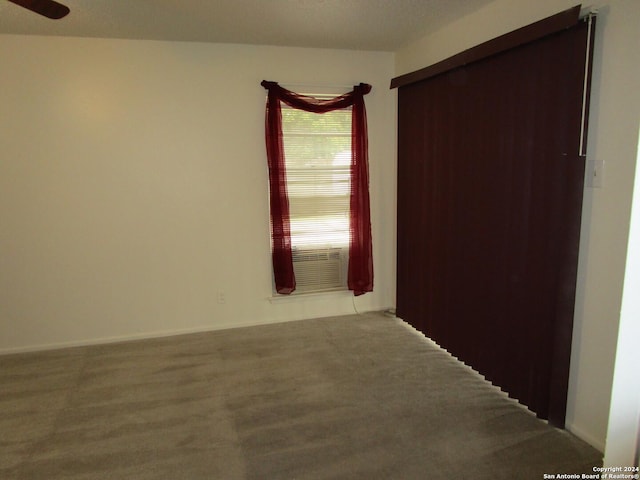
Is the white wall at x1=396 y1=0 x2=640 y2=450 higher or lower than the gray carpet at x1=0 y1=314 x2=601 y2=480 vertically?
higher

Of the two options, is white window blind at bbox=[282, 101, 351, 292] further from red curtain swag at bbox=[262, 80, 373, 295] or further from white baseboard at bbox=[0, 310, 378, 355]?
white baseboard at bbox=[0, 310, 378, 355]

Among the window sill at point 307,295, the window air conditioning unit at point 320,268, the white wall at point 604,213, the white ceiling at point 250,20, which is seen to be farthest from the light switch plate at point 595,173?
the window sill at point 307,295

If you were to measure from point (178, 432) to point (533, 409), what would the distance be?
1.98 metres

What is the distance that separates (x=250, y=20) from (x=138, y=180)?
155 cm

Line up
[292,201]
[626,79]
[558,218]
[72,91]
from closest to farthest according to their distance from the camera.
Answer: [626,79]
[558,218]
[72,91]
[292,201]

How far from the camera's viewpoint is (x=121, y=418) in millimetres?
2506

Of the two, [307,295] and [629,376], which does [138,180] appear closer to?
[307,295]

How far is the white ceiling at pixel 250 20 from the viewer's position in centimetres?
269

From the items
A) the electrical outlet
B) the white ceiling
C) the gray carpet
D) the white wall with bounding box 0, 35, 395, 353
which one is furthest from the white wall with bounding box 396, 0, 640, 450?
the electrical outlet

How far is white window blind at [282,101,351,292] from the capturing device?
12.5 feet

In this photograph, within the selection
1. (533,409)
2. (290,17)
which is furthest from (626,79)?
(290,17)

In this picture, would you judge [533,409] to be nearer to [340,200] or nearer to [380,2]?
[340,200]

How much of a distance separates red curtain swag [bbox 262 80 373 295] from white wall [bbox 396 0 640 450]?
1714 mm

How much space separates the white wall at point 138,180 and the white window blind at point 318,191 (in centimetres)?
26
